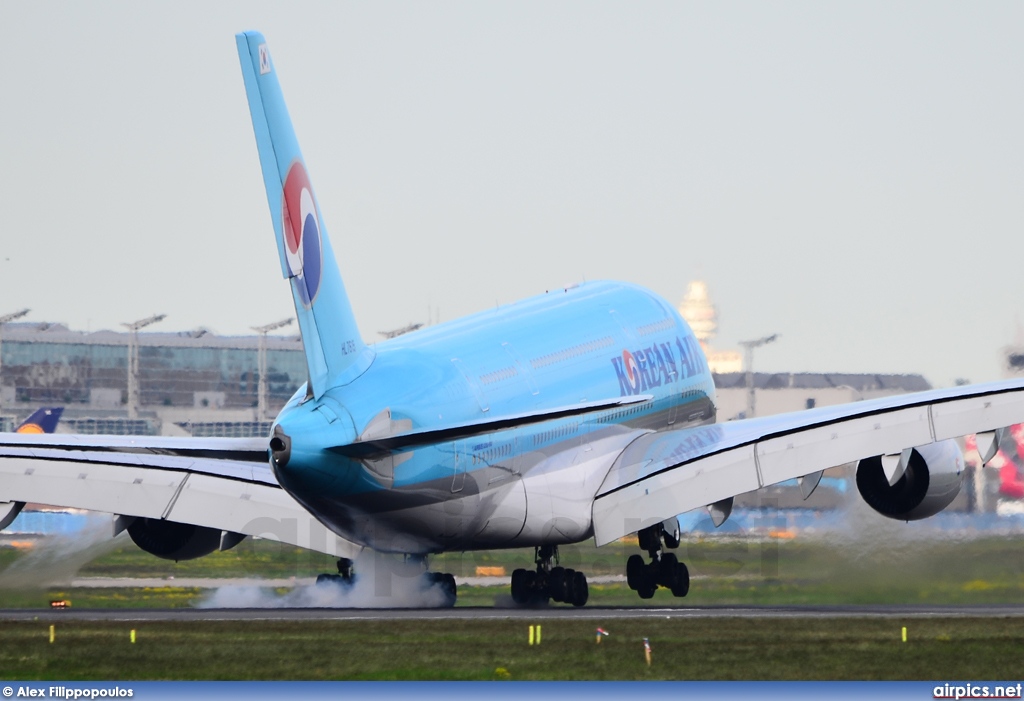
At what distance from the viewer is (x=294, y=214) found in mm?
26109

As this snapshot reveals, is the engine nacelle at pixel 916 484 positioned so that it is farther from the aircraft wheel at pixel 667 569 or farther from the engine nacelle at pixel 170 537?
the engine nacelle at pixel 170 537

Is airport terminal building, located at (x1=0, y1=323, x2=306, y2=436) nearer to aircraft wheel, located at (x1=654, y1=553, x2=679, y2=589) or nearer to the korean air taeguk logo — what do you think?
aircraft wheel, located at (x1=654, y1=553, x2=679, y2=589)

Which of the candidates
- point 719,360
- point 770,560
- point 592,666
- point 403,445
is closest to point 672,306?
point 770,560

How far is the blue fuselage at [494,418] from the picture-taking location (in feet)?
88.8

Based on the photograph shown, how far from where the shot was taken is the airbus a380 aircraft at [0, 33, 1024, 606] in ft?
86.9

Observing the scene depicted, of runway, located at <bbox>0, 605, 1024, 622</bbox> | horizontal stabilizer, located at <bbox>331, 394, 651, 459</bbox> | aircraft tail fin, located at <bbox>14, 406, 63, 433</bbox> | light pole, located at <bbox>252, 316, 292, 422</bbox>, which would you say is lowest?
runway, located at <bbox>0, 605, 1024, 622</bbox>

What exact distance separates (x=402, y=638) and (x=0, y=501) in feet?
26.1

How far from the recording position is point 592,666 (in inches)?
891

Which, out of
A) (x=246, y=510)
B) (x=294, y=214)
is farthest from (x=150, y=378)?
(x=294, y=214)

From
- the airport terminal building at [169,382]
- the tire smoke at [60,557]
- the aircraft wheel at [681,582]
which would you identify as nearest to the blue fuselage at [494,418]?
the aircraft wheel at [681,582]

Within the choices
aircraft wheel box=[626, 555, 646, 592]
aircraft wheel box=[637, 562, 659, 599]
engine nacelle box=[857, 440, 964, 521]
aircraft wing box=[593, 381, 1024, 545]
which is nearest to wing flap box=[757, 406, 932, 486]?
aircraft wing box=[593, 381, 1024, 545]

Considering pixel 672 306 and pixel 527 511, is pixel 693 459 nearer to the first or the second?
pixel 527 511

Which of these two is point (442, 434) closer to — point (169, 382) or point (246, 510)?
point (246, 510)

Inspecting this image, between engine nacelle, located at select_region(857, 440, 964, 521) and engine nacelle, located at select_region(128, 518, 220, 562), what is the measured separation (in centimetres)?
1152
